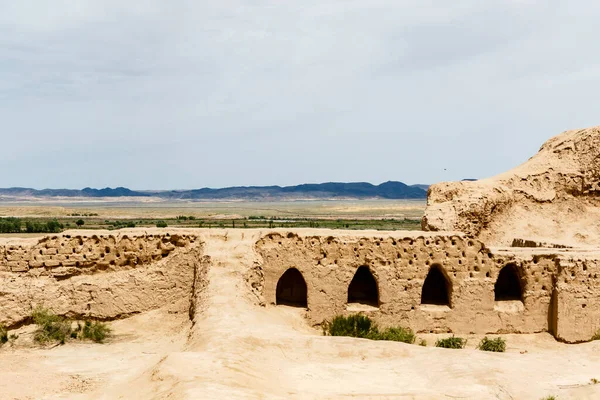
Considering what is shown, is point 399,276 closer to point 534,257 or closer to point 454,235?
point 454,235

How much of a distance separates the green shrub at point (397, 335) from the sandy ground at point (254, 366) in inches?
74.4

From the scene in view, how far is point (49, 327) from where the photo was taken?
1388 cm

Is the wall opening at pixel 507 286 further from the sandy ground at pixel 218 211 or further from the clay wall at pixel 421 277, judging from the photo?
the sandy ground at pixel 218 211

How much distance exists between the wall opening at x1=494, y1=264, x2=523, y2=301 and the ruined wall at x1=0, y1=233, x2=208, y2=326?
8467 mm

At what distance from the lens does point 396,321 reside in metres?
15.3

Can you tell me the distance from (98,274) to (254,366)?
738 centimetres

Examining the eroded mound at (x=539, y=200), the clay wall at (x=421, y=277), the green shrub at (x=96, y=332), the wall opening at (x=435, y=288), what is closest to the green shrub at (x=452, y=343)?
the clay wall at (x=421, y=277)

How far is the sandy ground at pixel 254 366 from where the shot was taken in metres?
8.64

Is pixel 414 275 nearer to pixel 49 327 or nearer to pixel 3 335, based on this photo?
pixel 49 327

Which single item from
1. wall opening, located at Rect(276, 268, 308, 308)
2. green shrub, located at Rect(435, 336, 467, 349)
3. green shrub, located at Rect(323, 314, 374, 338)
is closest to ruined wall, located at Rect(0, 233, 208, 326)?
wall opening, located at Rect(276, 268, 308, 308)

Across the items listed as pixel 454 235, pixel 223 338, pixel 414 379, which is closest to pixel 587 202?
pixel 454 235

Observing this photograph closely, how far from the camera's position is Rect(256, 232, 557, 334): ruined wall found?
49.5 ft

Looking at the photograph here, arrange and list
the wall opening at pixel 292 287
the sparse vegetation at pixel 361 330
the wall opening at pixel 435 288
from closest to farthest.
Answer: the sparse vegetation at pixel 361 330
the wall opening at pixel 292 287
the wall opening at pixel 435 288

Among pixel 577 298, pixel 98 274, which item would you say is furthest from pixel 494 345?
pixel 98 274
